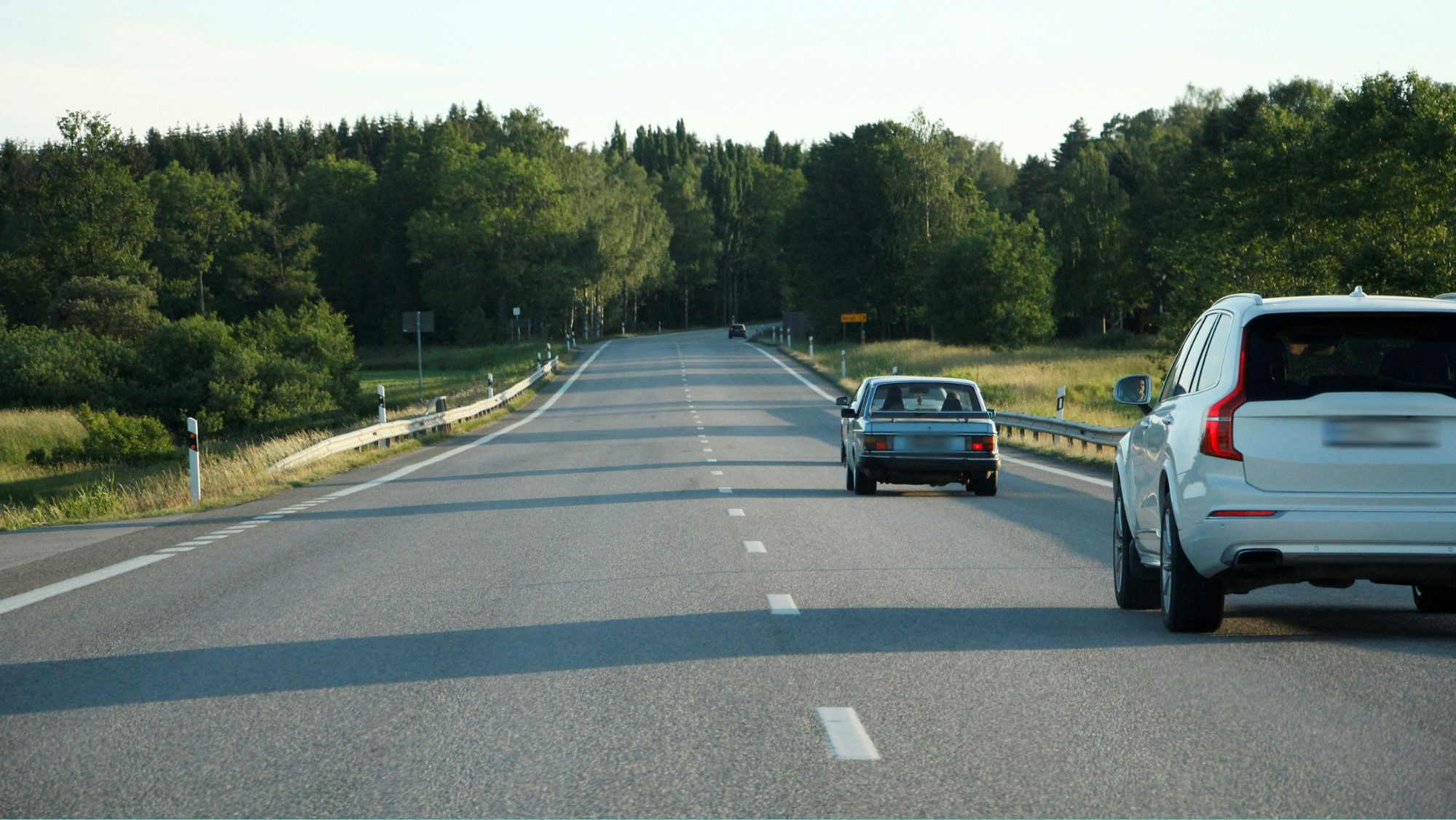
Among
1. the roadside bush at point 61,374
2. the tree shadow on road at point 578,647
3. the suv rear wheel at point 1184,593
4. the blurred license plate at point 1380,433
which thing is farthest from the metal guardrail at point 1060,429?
the roadside bush at point 61,374

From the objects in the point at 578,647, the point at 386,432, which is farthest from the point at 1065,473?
the point at 578,647

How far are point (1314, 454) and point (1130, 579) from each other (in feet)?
6.37

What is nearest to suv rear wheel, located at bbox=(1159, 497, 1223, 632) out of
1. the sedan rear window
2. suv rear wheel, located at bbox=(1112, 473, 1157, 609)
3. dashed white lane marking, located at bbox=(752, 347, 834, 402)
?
suv rear wheel, located at bbox=(1112, 473, 1157, 609)

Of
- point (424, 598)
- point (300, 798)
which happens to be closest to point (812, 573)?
point (424, 598)

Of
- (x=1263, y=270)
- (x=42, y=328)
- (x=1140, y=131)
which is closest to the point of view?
(x=1263, y=270)

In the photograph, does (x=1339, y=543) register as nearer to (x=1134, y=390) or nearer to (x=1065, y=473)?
(x=1134, y=390)

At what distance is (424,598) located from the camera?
974 cm

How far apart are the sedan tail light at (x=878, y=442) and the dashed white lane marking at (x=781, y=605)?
27.3ft

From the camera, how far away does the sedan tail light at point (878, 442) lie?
1792 centimetres

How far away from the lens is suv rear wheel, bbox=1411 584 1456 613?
28.8ft

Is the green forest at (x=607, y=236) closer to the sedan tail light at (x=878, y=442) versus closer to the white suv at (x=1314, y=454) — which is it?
the sedan tail light at (x=878, y=442)

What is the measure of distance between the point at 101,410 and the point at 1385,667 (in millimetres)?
61885

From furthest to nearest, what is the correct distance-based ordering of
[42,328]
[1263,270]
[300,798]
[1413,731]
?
[42,328] < [1263,270] < [1413,731] < [300,798]

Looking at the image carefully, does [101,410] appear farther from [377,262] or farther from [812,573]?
[377,262]
